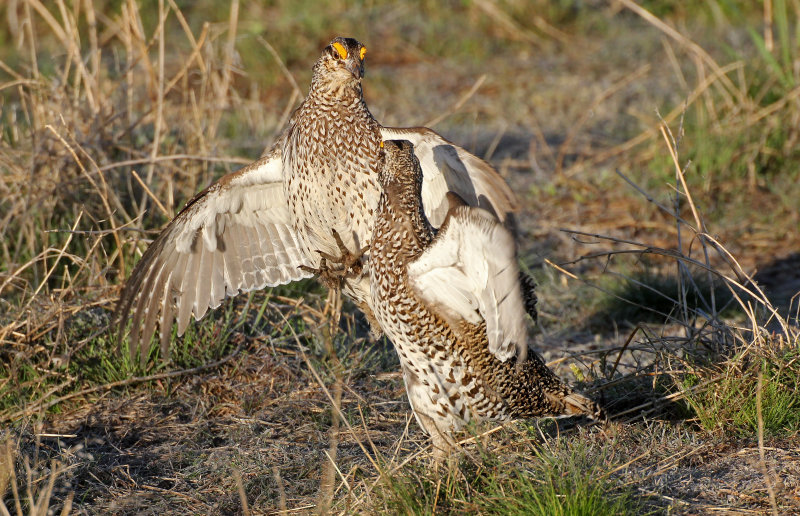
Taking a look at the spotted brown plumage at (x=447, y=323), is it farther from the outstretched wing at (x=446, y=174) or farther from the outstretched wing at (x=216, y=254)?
the outstretched wing at (x=216, y=254)

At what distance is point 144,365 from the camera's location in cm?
381

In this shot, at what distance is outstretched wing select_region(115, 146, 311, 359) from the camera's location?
3.75 m

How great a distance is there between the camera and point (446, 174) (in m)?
3.65

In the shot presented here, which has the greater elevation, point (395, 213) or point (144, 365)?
point (395, 213)

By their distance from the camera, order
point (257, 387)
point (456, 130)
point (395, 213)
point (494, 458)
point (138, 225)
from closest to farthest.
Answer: point (494, 458), point (395, 213), point (257, 387), point (138, 225), point (456, 130)

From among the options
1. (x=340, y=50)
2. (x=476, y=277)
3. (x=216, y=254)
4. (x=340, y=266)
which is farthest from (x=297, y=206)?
(x=476, y=277)

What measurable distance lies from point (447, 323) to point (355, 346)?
4.40ft

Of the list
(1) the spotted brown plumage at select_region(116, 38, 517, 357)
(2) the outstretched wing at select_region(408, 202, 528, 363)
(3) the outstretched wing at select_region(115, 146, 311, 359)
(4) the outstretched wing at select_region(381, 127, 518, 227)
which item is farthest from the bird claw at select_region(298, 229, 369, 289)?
(2) the outstretched wing at select_region(408, 202, 528, 363)

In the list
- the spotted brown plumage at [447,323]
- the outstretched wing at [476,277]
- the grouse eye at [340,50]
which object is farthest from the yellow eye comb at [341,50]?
the outstretched wing at [476,277]

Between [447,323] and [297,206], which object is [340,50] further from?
[447,323]

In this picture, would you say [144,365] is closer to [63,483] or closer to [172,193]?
[63,483]

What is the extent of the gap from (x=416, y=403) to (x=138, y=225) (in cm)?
183

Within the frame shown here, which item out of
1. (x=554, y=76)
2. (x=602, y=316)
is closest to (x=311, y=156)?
(x=602, y=316)

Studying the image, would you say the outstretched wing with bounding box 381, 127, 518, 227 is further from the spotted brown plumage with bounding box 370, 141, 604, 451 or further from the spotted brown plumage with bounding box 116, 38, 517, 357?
the spotted brown plumage with bounding box 370, 141, 604, 451
